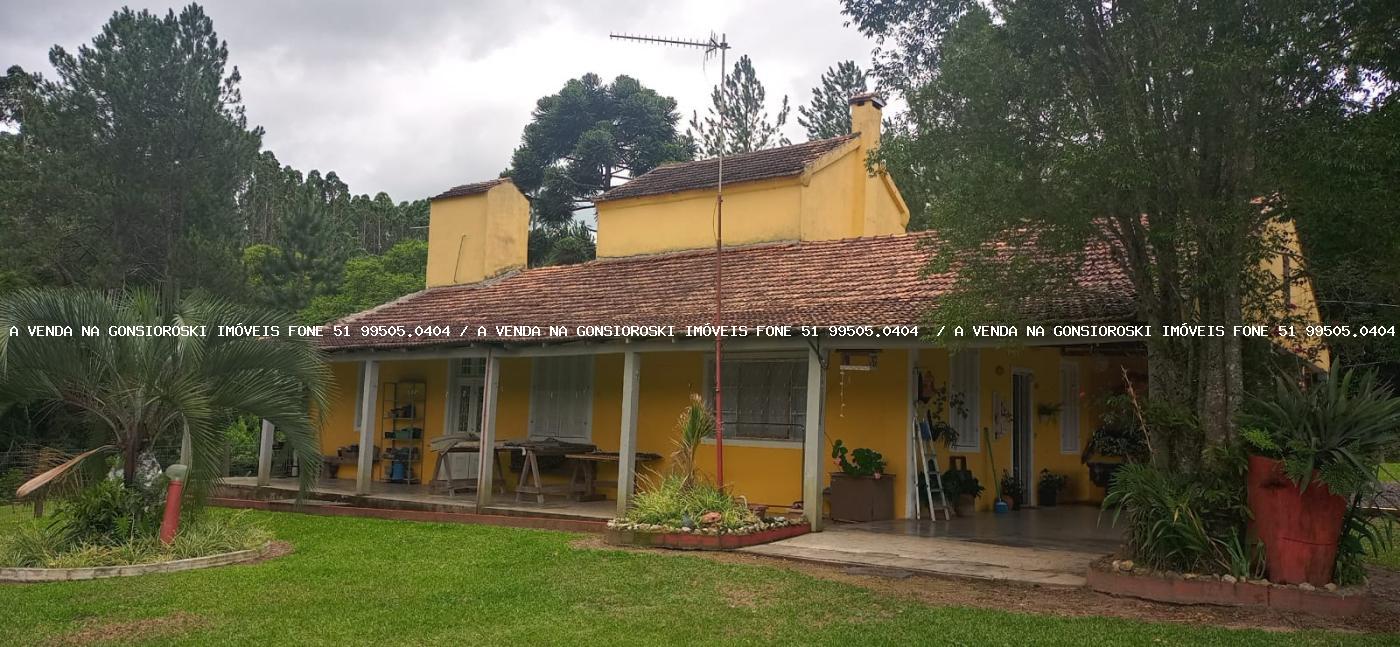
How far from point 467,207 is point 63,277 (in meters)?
11.4

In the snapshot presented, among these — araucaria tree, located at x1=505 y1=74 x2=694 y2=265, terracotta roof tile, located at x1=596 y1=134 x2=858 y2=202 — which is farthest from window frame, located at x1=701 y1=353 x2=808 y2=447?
araucaria tree, located at x1=505 y1=74 x2=694 y2=265

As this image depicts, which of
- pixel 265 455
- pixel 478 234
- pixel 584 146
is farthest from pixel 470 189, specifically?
pixel 584 146

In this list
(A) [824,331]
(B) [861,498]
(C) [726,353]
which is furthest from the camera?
(C) [726,353]

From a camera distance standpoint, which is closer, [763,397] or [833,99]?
[763,397]

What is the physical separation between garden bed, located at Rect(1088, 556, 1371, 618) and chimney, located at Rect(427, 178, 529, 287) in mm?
12110

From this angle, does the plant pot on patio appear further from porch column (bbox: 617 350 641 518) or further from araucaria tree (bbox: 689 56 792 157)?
araucaria tree (bbox: 689 56 792 157)

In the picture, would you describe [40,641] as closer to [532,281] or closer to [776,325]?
[776,325]

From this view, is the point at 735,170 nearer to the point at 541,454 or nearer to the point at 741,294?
the point at 741,294

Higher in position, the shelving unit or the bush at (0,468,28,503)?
the shelving unit

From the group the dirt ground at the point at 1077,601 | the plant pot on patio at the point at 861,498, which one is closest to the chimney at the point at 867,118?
the plant pot on patio at the point at 861,498

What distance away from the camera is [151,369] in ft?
27.7

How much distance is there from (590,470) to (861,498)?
141 inches

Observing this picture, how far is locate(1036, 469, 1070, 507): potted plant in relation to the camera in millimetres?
12906

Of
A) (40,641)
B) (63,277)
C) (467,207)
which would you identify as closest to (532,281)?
(467,207)
